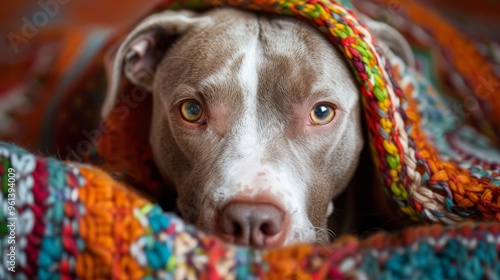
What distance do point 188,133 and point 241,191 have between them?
400 mm

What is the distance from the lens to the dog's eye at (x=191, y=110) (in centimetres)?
188

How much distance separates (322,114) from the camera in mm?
1871

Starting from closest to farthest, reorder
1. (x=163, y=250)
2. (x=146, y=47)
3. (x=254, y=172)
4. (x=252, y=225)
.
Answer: (x=163, y=250), (x=252, y=225), (x=254, y=172), (x=146, y=47)

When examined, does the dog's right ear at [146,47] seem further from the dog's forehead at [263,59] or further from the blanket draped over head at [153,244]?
the blanket draped over head at [153,244]

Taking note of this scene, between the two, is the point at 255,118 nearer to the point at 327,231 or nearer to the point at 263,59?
the point at 263,59

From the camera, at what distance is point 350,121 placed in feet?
6.31

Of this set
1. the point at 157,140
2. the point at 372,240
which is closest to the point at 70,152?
the point at 157,140

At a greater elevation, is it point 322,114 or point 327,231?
point 322,114

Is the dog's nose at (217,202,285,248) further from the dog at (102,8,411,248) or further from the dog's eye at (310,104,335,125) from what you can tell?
the dog's eye at (310,104,335,125)

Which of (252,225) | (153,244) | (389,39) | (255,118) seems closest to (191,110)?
(255,118)

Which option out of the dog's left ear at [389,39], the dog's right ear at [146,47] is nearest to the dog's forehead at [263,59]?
the dog's right ear at [146,47]

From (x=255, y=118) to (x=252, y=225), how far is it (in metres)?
0.42

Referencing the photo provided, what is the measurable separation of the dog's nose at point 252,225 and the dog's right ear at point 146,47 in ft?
2.66

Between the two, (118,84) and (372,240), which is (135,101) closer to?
(118,84)
